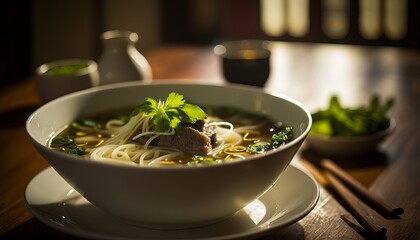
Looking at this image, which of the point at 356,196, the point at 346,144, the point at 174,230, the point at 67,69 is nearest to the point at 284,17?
the point at 67,69

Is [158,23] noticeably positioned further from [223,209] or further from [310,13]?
[223,209]

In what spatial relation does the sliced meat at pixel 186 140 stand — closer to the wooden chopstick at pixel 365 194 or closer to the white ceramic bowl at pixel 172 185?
the white ceramic bowl at pixel 172 185

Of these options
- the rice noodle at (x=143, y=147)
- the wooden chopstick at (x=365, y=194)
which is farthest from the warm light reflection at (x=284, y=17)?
the rice noodle at (x=143, y=147)

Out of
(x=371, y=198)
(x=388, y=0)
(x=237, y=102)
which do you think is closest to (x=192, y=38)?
(x=388, y=0)

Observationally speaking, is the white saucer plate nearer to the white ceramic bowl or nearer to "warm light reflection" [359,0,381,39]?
the white ceramic bowl

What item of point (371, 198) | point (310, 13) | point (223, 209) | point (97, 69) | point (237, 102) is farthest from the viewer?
point (310, 13)

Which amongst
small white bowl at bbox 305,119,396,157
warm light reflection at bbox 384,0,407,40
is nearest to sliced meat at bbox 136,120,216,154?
small white bowl at bbox 305,119,396,157
